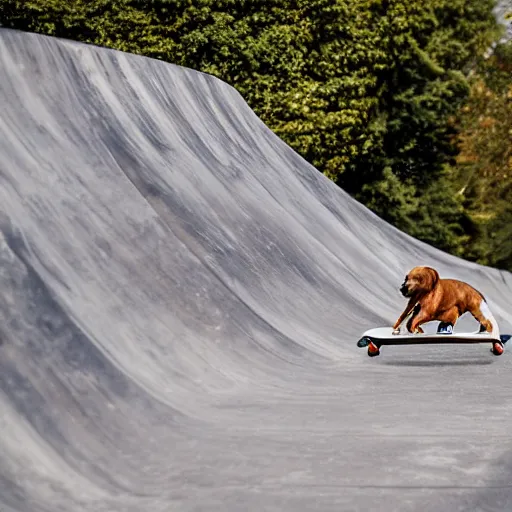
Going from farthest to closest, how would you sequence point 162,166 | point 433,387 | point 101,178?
point 162,166, point 101,178, point 433,387

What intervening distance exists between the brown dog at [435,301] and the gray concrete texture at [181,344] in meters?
0.36

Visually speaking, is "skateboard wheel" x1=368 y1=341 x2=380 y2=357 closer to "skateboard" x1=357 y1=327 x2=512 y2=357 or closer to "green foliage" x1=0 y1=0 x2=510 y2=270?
"skateboard" x1=357 y1=327 x2=512 y2=357

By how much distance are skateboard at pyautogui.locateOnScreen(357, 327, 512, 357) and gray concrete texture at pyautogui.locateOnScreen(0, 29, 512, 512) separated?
11cm

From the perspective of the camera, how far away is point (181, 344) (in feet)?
16.6

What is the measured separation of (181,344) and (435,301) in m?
1.41

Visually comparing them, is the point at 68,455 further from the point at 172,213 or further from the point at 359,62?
the point at 359,62

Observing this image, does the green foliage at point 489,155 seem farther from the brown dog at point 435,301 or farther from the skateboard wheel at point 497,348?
the brown dog at point 435,301

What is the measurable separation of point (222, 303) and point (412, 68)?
511 inches

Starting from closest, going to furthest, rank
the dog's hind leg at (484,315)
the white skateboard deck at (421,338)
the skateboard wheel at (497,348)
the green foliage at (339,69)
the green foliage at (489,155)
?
1. the white skateboard deck at (421,338)
2. the dog's hind leg at (484,315)
3. the skateboard wheel at (497,348)
4. the green foliage at (339,69)
5. the green foliage at (489,155)

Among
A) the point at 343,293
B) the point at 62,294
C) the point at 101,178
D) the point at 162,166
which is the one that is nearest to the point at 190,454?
the point at 62,294

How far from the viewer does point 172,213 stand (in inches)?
247

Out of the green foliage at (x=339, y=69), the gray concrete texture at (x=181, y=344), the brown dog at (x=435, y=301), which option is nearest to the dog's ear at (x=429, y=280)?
the brown dog at (x=435, y=301)

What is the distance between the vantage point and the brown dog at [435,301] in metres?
5.32

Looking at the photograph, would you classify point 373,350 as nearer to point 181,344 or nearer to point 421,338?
point 421,338
